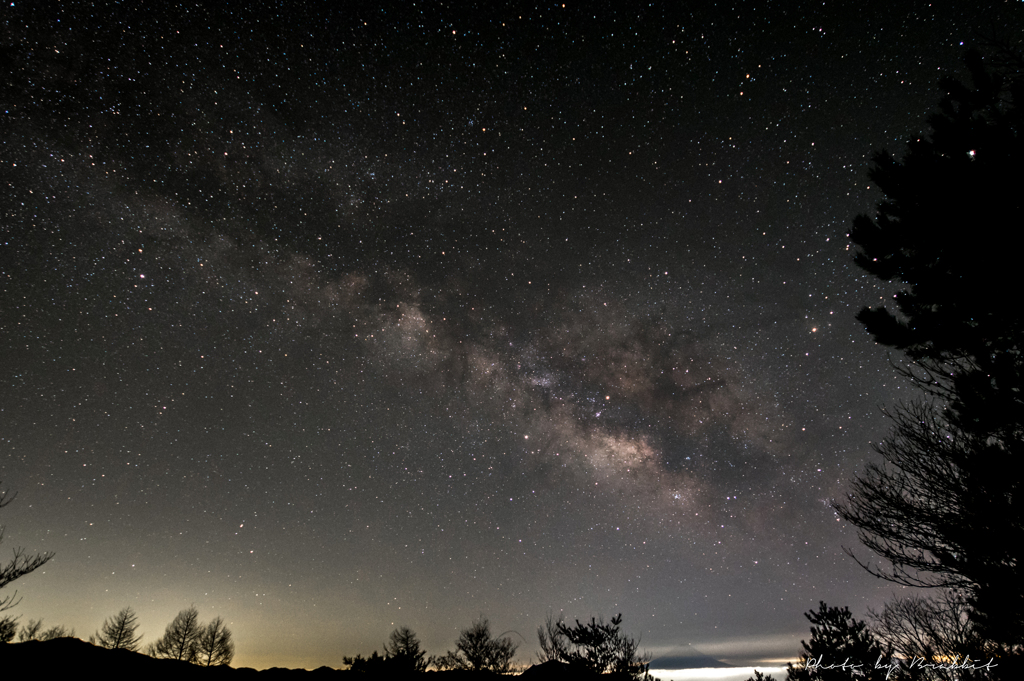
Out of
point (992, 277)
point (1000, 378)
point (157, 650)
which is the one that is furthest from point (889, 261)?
point (157, 650)

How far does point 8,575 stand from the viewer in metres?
11.6

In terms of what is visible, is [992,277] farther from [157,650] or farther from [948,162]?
[157,650]

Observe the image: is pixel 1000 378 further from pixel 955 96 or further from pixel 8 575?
pixel 8 575

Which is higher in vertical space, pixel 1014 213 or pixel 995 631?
pixel 1014 213

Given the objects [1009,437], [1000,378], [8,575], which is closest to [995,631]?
[1009,437]

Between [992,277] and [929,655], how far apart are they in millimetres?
15568

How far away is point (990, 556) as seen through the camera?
728 cm

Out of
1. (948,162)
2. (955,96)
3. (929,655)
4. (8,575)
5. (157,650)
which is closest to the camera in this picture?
(948,162)

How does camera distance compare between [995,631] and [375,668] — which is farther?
[995,631]

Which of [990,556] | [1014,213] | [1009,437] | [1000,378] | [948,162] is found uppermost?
[948,162]

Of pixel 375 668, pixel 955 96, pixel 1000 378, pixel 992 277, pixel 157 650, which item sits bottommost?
pixel 157 650

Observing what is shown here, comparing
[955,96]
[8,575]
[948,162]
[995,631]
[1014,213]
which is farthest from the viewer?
[8,575]

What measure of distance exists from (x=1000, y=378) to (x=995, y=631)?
19.7 feet

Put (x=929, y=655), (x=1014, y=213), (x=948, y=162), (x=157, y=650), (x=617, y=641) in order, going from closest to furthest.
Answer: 1. (x=1014, y=213)
2. (x=948, y=162)
3. (x=929, y=655)
4. (x=617, y=641)
5. (x=157, y=650)
